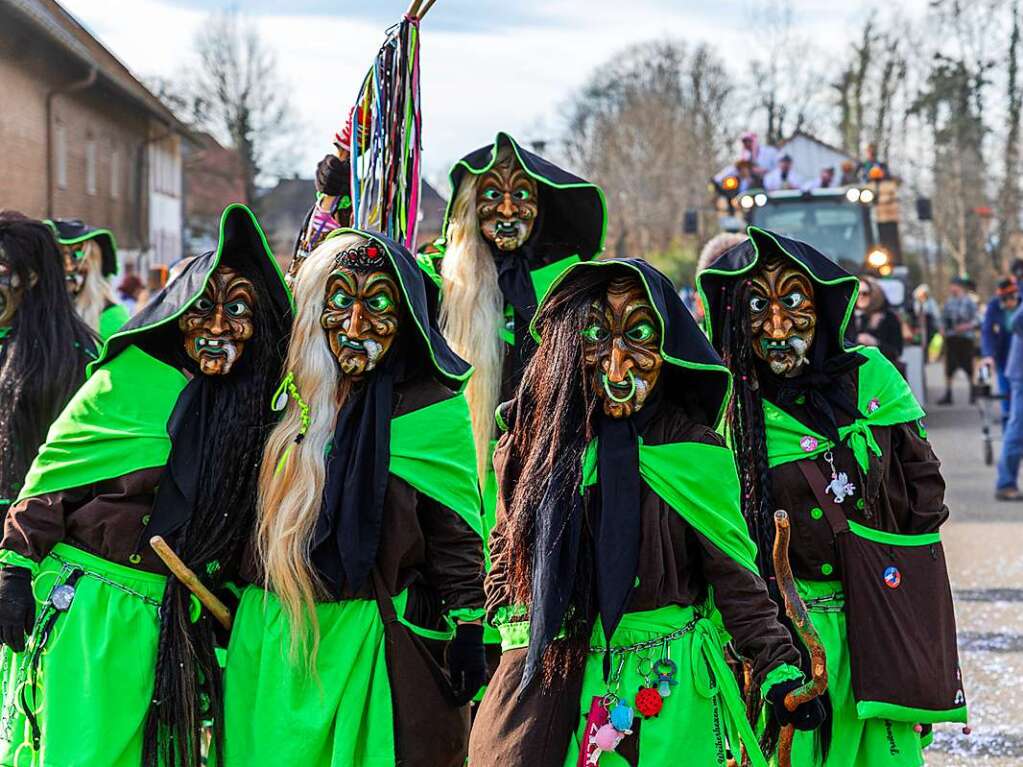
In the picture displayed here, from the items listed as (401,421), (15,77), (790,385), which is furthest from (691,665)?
(15,77)

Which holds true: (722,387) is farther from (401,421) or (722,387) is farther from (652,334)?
(401,421)

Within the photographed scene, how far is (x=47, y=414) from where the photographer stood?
5.71 m

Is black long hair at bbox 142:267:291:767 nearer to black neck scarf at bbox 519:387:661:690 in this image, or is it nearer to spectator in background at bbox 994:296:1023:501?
black neck scarf at bbox 519:387:661:690

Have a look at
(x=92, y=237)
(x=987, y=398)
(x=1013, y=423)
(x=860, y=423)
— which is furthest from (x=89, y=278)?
(x=987, y=398)

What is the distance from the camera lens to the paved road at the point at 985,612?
6.23 meters

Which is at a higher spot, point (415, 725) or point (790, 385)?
point (790, 385)

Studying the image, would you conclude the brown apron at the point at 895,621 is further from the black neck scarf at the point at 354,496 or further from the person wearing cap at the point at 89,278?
the person wearing cap at the point at 89,278

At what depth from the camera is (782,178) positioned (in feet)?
62.3

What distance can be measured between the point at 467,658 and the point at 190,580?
0.76 m

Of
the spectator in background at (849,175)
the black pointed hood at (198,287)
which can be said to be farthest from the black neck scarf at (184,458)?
the spectator in background at (849,175)

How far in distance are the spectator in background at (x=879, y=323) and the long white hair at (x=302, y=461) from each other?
26.6 ft

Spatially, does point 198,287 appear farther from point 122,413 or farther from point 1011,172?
point 1011,172

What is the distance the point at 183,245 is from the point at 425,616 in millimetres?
41546

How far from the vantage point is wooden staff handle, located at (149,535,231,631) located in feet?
13.1
